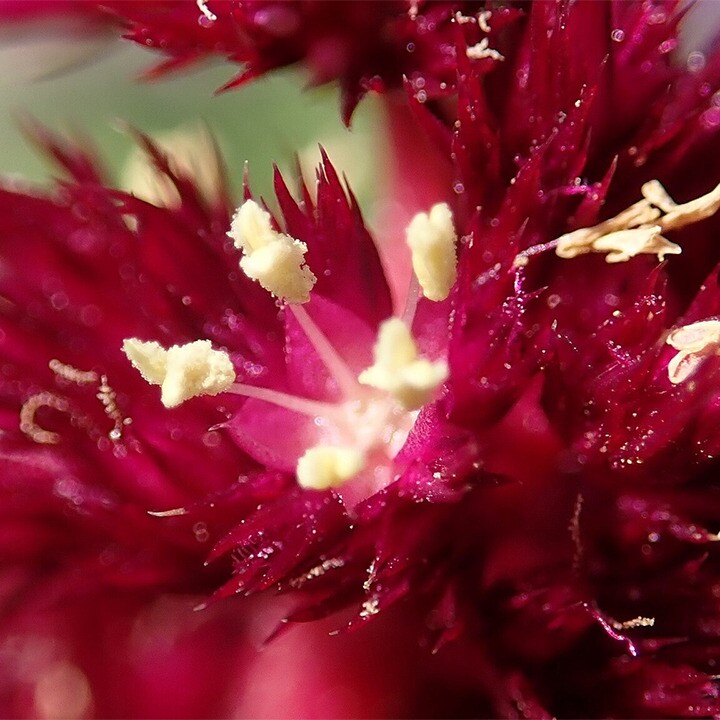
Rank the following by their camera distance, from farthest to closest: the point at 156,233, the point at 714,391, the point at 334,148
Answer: the point at 334,148
the point at 156,233
the point at 714,391

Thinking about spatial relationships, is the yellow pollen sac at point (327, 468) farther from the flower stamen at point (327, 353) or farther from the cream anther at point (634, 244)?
the cream anther at point (634, 244)

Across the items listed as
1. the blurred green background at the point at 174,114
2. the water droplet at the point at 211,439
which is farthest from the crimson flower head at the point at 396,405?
the blurred green background at the point at 174,114

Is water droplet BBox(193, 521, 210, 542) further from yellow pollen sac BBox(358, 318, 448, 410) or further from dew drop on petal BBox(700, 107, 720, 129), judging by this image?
dew drop on petal BBox(700, 107, 720, 129)

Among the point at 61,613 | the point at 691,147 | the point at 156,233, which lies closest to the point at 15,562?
the point at 61,613

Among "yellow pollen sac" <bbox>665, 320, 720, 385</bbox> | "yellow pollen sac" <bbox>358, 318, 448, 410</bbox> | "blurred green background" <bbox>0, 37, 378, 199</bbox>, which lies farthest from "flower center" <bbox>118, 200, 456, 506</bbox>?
"blurred green background" <bbox>0, 37, 378, 199</bbox>

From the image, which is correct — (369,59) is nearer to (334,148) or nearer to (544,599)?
(334,148)

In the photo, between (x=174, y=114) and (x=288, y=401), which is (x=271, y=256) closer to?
(x=288, y=401)

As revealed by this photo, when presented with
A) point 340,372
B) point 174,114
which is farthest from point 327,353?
point 174,114
